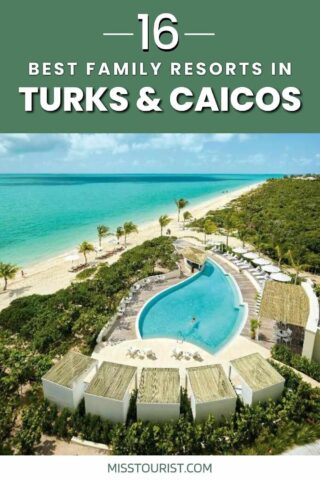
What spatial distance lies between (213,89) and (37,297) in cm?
1378

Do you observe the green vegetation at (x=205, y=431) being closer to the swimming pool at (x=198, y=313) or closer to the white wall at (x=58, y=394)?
the white wall at (x=58, y=394)

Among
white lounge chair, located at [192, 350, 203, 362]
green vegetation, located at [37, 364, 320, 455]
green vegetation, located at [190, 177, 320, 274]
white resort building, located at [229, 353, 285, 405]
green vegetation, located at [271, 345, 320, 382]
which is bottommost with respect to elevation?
green vegetation, located at [37, 364, 320, 455]

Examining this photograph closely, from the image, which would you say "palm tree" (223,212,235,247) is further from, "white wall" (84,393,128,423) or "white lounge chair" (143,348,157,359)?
"white wall" (84,393,128,423)

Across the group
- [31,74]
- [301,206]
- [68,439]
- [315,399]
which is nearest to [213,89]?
[31,74]

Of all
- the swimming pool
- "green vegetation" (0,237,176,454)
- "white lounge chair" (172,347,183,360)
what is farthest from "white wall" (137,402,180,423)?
the swimming pool

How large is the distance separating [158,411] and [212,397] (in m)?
1.61

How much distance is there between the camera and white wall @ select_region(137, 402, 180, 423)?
922 cm

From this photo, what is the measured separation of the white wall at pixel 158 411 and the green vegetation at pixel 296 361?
5.22 meters

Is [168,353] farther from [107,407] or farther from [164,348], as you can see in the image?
[107,407]

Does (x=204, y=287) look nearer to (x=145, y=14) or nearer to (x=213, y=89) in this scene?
(x=213, y=89)

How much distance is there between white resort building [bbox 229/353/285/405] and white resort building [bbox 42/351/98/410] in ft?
16.4

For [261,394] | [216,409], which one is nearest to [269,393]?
[261,394]

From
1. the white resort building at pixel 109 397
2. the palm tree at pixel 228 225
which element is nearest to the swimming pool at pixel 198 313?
the white resort building at pixel 109 397
